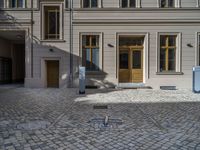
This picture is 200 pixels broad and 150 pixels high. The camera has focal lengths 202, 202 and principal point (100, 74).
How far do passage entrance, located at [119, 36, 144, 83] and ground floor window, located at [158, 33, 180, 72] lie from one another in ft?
4.82

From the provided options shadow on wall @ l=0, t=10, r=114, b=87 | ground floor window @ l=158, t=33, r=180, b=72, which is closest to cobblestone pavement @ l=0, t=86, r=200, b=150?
shadow on wall @ l=0, t=10, r=114, b=87

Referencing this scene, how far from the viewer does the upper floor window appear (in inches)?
606

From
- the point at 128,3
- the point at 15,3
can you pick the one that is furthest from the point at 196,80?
the point at 15,3

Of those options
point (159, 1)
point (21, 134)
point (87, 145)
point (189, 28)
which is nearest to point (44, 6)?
point (159, 1)

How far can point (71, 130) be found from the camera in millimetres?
5316

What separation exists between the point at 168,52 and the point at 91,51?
5.78 metres

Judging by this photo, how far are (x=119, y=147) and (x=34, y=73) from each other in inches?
480

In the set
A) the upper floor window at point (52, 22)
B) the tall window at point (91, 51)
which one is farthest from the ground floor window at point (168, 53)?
the upper floor window at point (52, 22)

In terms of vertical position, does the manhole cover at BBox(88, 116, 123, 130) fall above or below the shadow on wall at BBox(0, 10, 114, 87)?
below

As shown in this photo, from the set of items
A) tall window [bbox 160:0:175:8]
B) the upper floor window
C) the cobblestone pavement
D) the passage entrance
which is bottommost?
the cobblestone pavement

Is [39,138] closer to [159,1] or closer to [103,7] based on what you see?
[103,7]

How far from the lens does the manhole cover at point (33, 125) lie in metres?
5.48

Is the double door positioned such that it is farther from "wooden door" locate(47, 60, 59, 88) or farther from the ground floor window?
"wooden door" locate(47, 60, 59, 88)

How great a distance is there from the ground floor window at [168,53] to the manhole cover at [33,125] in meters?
11.2
